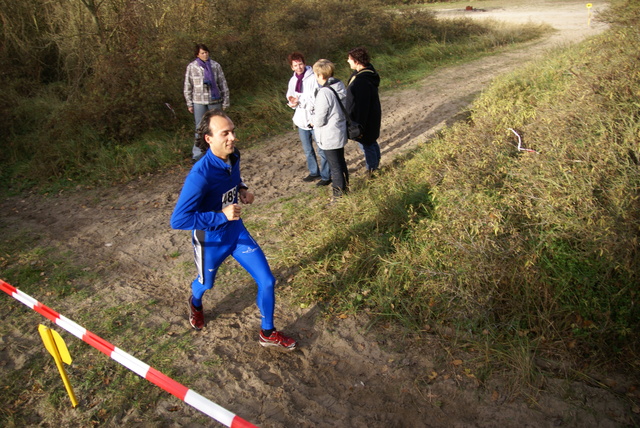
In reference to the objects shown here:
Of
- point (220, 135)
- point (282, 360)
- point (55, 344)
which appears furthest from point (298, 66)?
point (55, 344)

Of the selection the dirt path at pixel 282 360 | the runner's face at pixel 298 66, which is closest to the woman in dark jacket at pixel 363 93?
the runner's face at pixel 298 66

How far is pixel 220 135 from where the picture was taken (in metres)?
3.51

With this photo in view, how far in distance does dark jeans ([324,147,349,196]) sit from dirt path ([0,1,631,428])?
1170 mm

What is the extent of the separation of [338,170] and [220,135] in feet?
9.27

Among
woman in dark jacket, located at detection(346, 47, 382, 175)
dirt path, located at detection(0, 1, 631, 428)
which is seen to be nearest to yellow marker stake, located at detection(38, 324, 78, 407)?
dirt path, located at detection(0, 1, 631, 428)

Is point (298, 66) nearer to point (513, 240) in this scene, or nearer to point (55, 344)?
point (513, 240)

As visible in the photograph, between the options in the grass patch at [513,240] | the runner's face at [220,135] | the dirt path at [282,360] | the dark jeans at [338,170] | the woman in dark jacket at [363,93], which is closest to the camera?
the dirt path at [282,360]

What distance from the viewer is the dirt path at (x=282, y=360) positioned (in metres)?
3.32

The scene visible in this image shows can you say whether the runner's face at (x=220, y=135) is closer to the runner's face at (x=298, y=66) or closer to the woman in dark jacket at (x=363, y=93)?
the woman in dark jacket at (x=363, y=93)

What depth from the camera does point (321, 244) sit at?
17.4 feet

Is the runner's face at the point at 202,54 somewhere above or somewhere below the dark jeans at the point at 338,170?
above

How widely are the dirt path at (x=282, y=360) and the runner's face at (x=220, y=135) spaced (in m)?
1.84

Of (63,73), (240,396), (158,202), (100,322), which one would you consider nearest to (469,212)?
(240,396)

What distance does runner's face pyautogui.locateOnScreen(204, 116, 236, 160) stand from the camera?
11.5ft
